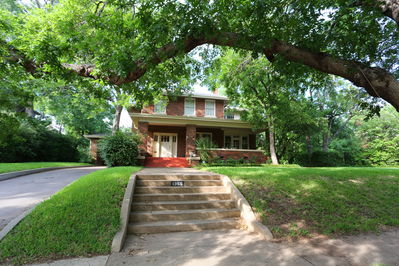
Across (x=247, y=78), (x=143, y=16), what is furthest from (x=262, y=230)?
(x=247, y=78)

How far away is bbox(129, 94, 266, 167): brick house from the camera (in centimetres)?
1430

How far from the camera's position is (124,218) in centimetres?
425

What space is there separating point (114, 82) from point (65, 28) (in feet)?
20.1

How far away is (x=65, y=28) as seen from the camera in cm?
780

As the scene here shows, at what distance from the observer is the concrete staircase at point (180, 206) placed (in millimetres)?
4547

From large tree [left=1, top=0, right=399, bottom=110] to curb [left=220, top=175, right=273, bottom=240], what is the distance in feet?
10.8

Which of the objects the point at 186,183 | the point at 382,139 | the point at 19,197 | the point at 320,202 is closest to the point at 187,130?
the point at 186,183

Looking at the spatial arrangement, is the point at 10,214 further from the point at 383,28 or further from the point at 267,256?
the point at 383,28

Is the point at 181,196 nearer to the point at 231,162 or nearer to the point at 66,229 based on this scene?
the point at 66,229

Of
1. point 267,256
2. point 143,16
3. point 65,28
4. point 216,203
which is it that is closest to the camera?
point 267,256

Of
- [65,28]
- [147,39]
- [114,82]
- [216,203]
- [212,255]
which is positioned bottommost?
[212,255]

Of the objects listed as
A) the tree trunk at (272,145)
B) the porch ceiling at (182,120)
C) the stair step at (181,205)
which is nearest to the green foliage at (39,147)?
the porch ceiling at (182,120)

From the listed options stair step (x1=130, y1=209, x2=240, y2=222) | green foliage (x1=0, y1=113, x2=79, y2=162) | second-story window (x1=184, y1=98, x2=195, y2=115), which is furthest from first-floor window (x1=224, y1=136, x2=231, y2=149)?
green foliage (x1=0, y1=113, x2=79, y2=162)

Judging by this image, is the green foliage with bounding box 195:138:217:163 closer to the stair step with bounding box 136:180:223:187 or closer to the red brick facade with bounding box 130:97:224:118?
the red brick facade with bounding box 130:97:224:118
